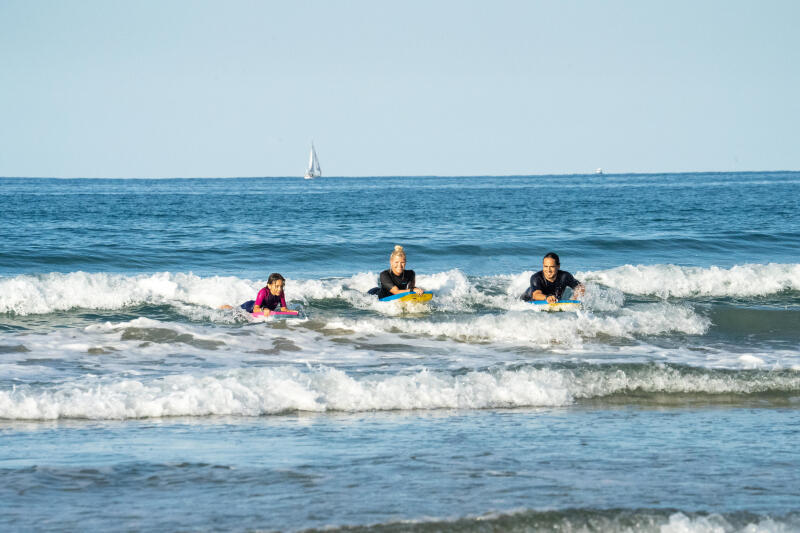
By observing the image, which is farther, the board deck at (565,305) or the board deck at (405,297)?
the board deck at (405,297)

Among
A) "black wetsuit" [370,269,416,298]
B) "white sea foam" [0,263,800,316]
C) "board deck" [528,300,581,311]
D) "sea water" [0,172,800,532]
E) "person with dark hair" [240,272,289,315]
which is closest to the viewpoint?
"sea water" [0,172,800,532]

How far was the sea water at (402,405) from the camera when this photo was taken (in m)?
5.81

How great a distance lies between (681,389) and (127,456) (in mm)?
6368

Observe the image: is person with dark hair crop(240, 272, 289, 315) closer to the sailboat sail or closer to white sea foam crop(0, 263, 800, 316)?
white sea foam crop(0, 263, 800, 316)

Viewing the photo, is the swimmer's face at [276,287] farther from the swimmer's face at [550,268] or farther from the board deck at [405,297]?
the swimmer's face at [550,268]

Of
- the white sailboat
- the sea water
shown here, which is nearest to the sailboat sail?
the white sailboat

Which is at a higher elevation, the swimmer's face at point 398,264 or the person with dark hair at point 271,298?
the swimmer's face at point 398,264


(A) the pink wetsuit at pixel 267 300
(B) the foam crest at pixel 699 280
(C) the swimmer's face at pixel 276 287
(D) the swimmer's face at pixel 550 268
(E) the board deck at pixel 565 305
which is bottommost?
(B) the foam crest at pixel 699 280

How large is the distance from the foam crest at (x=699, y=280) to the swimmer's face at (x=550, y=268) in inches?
195

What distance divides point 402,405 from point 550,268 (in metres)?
7.28

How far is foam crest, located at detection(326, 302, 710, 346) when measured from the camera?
45.4ft

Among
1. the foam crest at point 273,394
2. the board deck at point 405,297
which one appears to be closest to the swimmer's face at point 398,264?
the board deck at point 405,297

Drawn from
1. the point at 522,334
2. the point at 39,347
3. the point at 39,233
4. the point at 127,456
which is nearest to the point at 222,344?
the point at 39,347

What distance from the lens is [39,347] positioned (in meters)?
12.5
